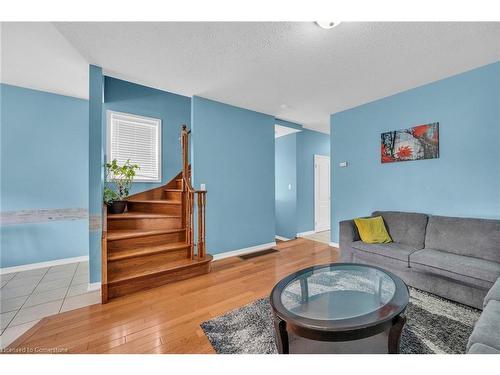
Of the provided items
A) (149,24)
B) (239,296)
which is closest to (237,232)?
(239,296)

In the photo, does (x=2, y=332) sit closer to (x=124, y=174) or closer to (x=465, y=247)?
(x=124, y=174)

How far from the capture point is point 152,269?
249cm

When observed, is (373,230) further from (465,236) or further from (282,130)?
(282,130)

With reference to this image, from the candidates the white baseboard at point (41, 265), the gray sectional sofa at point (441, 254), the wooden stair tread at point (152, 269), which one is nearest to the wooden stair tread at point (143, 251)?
the wooden stair tread at point (152, 269)

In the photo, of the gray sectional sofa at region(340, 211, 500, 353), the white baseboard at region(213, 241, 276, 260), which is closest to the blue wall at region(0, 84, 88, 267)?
the white baseboard at region(213, 241, 276, 260)

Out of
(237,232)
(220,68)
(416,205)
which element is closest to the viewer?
(220,68)

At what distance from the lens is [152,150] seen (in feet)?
12.6

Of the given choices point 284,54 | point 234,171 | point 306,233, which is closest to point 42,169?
point 234,171

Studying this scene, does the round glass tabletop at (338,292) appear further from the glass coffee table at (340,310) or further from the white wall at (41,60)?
the white wall at (41,60)

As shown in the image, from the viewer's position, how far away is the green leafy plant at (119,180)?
3176 millimetres

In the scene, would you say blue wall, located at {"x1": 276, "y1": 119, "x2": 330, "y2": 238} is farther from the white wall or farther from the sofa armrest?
the white wall

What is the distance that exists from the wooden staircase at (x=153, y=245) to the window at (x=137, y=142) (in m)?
0.64

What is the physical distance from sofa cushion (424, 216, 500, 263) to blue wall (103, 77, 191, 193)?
402 cm

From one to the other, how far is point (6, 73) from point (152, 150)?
1.89 meters
